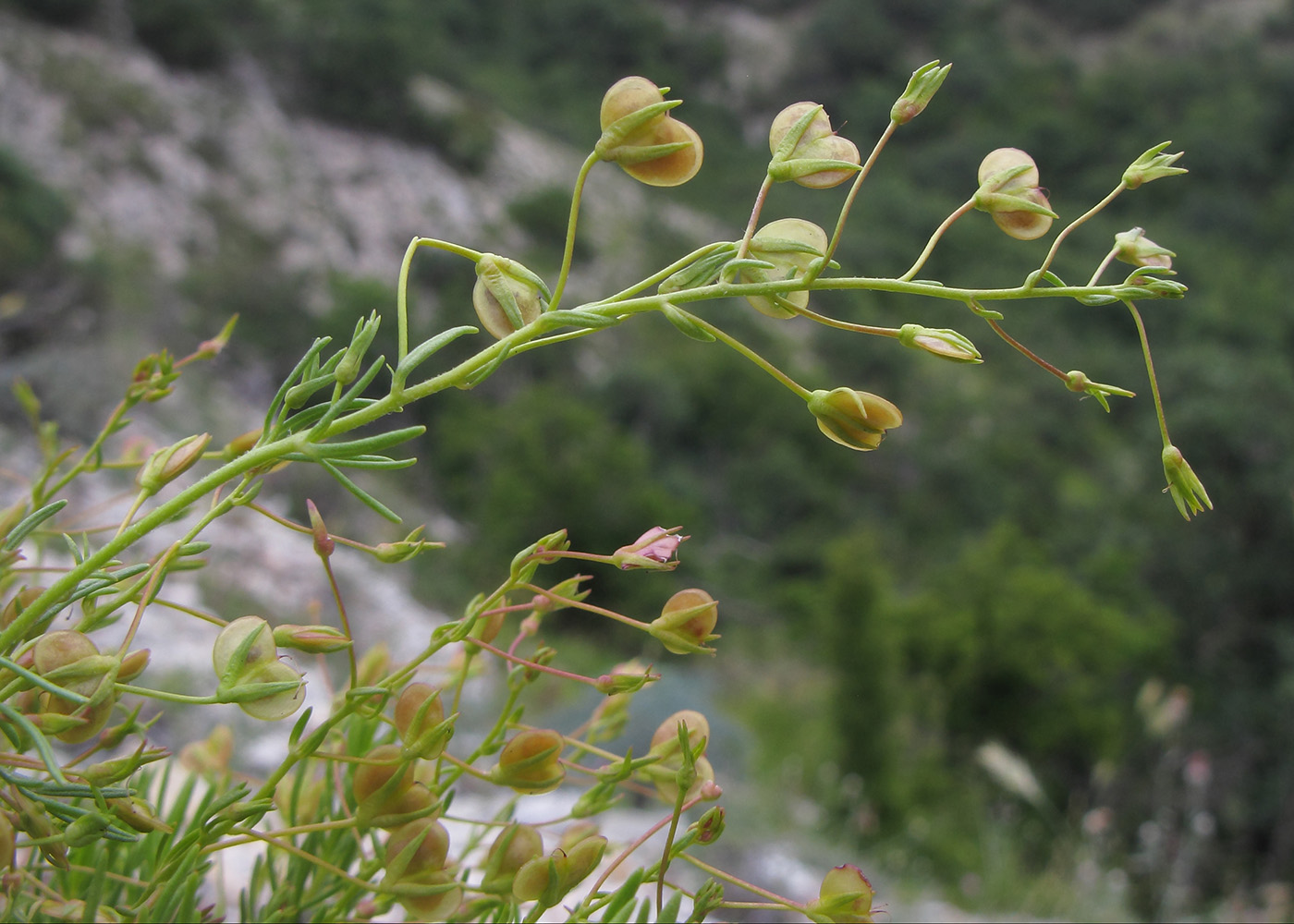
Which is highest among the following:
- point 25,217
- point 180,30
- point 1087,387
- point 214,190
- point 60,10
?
point 60,10

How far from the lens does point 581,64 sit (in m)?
→ 13.7

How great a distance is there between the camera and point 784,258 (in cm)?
24

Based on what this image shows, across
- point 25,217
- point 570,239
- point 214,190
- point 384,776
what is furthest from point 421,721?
point 214,190

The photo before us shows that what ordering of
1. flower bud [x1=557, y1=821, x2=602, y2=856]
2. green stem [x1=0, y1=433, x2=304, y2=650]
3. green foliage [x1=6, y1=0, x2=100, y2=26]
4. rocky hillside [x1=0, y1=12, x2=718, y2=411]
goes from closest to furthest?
green stem [x1=0, y1=433, x2=304, y2=650] < flower bud [x1=557, y1=821, x2=602, y2=856] < rocky hillside [x1=0, y1=12, x2=718, y2=411] < green foliage [x1=6, y1=0, x2=100, y2=26]

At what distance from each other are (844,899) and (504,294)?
0.56 feet

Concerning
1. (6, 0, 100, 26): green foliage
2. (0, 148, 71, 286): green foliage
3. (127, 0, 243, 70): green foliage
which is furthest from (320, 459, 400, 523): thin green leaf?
(127, 0, 243, 70): green foliage

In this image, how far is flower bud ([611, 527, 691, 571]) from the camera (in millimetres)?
231

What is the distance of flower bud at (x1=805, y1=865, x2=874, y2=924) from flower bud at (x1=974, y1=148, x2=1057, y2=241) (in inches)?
6.6

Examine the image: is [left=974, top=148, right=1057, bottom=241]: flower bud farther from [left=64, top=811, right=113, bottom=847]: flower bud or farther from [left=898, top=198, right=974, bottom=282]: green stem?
[left=64, top=811, right=113, bottom=847]: flower bud

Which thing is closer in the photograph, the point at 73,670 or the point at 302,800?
the point at 73,670

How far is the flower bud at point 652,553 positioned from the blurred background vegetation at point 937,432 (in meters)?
1.76

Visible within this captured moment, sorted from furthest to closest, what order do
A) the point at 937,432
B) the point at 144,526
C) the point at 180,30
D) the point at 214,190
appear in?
the point at 937,432, the point at 180,30, the point at 214,190, the point at 144,526

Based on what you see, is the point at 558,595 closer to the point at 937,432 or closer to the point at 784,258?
the point at 784,258

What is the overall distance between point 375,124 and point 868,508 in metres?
6.13
